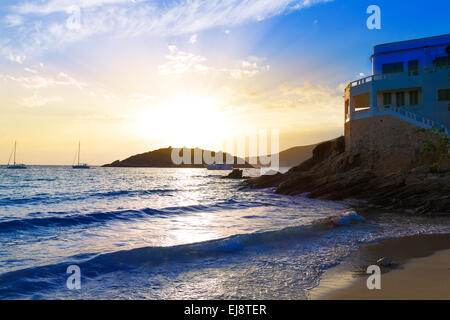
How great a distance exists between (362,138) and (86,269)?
87.0ft

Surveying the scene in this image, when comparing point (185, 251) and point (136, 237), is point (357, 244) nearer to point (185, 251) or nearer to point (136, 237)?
point (185, 251)

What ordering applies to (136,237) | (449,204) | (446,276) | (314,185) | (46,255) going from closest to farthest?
(446,276), (46,255), (136,237), (449,204), (314,185)

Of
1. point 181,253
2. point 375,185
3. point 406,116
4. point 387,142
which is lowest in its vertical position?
point 181,253

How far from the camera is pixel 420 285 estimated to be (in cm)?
554

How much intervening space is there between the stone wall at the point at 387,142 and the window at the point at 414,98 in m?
4.13

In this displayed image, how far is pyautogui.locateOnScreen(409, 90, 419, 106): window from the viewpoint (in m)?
26.9

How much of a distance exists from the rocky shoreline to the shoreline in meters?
8.54

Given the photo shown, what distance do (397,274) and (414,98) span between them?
86.5 ft

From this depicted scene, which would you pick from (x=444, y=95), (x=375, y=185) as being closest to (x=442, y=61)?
(x=444, y=95)

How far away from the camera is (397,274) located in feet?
20.5

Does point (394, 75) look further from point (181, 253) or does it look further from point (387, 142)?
point (181, 253)

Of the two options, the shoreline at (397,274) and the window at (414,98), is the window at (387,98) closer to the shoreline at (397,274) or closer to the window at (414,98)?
the window at (414,98)

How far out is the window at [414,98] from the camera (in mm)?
26922
